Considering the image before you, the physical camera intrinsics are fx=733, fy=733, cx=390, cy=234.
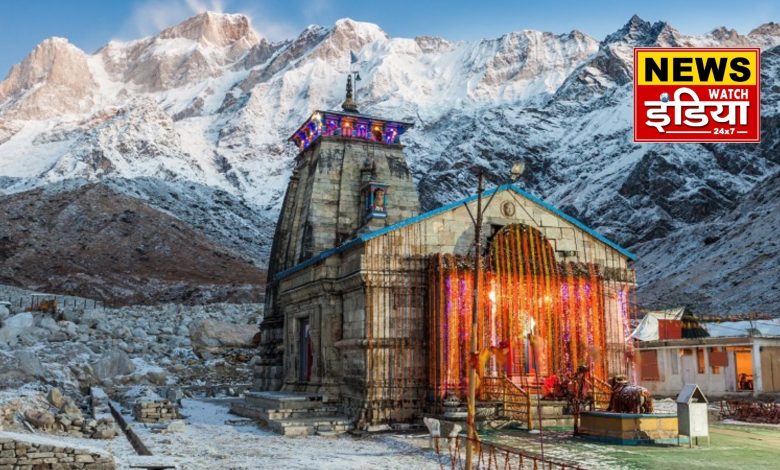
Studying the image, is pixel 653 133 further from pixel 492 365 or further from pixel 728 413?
pixel 492 365

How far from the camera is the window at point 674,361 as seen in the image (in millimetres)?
34281

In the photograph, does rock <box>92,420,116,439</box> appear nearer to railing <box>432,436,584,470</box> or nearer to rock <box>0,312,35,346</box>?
railing <box>432,436,584,470</box>

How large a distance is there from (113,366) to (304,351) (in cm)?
1130

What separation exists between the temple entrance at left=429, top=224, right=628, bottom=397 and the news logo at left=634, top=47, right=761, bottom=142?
7.03m

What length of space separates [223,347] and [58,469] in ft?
90.1

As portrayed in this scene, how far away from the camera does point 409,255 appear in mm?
21719

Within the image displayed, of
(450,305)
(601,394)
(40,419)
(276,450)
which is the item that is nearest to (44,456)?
(276,450)

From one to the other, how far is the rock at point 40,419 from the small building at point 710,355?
25.1 metres

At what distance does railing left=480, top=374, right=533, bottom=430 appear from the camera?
1986cm

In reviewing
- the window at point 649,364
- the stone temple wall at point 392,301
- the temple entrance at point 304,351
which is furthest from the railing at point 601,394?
the window at point 649,364

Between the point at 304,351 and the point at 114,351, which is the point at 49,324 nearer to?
the point at 114,351

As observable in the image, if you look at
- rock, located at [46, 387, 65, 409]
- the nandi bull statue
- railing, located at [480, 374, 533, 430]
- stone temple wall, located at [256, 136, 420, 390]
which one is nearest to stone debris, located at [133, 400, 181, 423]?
rock, located at [46, 387, 65, 409]

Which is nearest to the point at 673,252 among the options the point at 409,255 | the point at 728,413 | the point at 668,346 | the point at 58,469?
the point at 668,346

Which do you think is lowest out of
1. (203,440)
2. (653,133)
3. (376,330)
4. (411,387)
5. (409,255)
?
(203,440)
